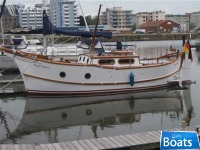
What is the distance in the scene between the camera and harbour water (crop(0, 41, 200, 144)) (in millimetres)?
14212

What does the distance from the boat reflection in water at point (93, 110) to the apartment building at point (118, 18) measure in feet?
441

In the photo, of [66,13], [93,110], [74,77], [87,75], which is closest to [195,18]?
[66,13]

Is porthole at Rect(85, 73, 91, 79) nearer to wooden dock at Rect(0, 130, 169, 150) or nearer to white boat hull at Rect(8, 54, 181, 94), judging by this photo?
white boat hull at Rect(8, 54, 181, 94)

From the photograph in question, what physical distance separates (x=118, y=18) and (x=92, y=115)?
141932 millimetres

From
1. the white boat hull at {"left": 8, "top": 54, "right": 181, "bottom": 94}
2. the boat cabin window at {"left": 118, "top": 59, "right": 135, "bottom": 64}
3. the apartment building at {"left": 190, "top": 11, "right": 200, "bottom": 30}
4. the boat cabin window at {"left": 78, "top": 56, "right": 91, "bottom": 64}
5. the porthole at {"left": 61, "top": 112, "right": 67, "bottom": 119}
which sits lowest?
the porthole at {"left": 61, "top": 112, "right": 67, "bottom": 119}

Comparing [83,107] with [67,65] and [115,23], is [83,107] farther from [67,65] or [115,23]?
[115,23]

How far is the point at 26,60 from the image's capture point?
20203 mm

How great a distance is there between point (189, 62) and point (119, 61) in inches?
224

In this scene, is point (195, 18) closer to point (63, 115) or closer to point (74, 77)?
point (74, 77)

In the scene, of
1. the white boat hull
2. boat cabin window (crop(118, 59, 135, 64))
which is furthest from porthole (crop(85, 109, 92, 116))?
boat cabin window (crop(118, 59, 135, 64))

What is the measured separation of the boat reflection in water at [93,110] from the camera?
1539cm

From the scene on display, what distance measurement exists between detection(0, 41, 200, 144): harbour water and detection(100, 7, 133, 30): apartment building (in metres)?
135

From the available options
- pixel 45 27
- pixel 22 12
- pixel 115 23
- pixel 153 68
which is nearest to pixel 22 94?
pixel 45 27


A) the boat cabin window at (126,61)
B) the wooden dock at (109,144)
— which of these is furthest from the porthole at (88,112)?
the wooden dock at (109,144)
